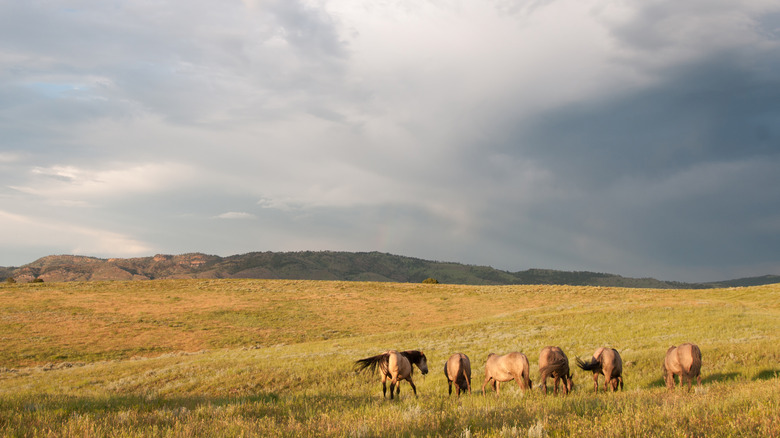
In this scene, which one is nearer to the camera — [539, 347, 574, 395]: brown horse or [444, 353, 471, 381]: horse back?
[539, 347, 574, 395]: brown horse

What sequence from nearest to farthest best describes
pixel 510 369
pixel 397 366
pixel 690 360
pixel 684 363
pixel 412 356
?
pixel 690 360
pixel 684 363
pixel 510 369
pixel 397 366
pixel 412 356

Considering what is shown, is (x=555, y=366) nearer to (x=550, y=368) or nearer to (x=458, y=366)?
(x=550, y=368)

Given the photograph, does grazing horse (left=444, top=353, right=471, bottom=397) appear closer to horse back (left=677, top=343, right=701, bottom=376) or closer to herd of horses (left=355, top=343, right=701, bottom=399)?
herd of horses (left=355, top=343, right=701, bottom=399)

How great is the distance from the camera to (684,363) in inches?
444

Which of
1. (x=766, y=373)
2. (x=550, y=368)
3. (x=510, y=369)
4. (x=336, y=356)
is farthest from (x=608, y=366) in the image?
(x=336, y=356)

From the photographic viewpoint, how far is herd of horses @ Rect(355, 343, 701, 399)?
11359 mm

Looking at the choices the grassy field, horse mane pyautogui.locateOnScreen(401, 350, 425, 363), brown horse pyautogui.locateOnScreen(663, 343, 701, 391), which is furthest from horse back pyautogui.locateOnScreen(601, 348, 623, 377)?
horse mane pyautogui.locateOnScreen(401, 350, 425, 363)

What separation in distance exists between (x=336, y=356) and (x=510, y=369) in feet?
49.2

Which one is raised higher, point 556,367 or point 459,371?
point 556,367

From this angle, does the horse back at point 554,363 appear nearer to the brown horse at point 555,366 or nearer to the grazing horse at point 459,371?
the brown horse at point 555,366

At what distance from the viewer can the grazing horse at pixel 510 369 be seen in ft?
38.2

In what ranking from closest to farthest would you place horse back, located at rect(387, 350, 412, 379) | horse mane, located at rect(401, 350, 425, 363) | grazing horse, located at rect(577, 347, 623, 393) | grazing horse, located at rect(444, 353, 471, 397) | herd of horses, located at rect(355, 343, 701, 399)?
herd of horses, located at rect(355, 343, 701, 399) → grazing horse, located at rect(577, 347, 623, 393) → horse back, located at rect(387, 350, 412, 379) → grazing horse, located at rect(444, 353, 471, 397) → horse mane, located at rect(401, 350, 425, 363)

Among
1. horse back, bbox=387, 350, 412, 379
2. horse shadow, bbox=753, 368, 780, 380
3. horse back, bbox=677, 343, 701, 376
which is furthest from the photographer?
horse back, bbox=387, 350, 412, 379

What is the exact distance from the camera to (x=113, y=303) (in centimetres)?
6184
